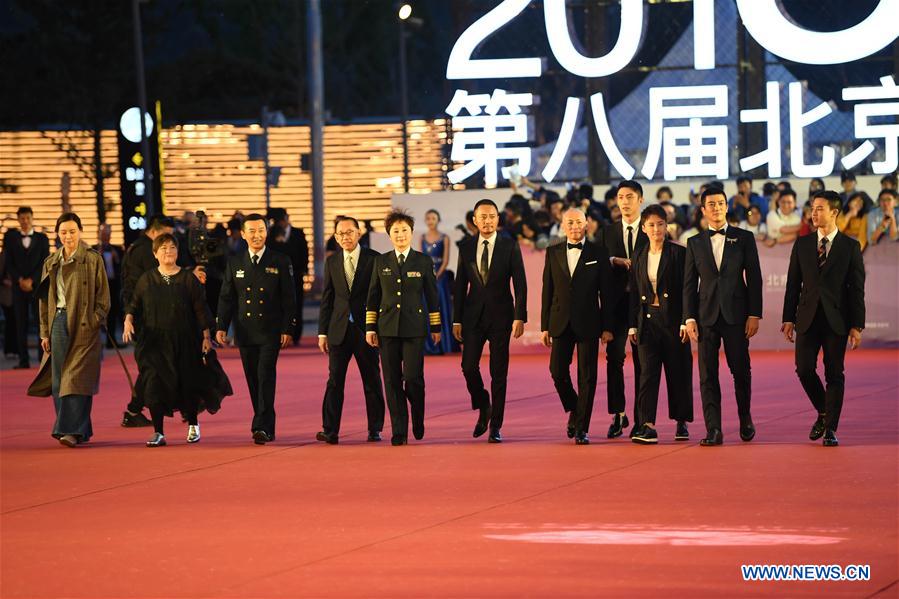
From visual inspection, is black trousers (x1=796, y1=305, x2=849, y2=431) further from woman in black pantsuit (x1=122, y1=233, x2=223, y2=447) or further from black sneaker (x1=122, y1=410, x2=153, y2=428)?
black sneaker (x1=122, y1=410, x2=153, y2=428)

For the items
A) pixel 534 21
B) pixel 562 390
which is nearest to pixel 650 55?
pixel 534 21

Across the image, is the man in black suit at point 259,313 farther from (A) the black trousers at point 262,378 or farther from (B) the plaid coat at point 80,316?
(B) the plaid coat at point 80,316

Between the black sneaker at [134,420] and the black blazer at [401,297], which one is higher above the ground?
the black blazer at [401,297]

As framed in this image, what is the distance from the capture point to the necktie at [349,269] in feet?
40.8

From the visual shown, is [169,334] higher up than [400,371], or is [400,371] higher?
[169,334]

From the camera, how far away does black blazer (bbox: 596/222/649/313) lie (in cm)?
1209

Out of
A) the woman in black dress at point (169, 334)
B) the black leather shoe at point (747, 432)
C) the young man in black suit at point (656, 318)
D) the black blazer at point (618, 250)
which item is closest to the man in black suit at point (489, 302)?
the black blazer at point (618, 250)

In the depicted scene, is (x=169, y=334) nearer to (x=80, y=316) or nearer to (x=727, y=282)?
(x=80, y=316)

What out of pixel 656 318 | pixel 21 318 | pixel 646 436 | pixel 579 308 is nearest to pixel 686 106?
pixel 21 318

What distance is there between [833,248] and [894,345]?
8856 millimetres

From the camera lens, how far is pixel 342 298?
40.7 ft

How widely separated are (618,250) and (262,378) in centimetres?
282

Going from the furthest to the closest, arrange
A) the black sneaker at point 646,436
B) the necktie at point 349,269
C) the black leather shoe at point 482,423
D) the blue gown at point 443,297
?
the blue gown at point 443,297
the necktie at point 349,269
the black leather shoe at point 482,423
the black sneaker at point 646,436

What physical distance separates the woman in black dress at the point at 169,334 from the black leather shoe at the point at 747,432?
157 inches
